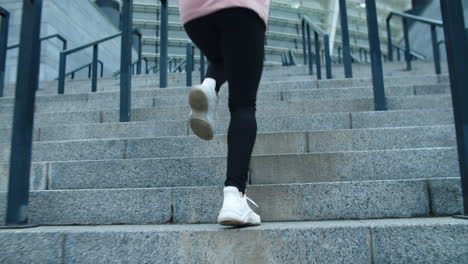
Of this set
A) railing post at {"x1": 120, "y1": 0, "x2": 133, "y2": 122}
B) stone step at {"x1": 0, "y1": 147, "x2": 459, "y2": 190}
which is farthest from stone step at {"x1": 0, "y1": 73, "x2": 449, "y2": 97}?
stone step at {"x1": 0, "y1": 147, "x2": 459, "y2": 190}

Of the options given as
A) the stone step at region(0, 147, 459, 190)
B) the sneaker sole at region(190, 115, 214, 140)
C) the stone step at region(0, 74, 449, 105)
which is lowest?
the stone step at region(0, 147, 459, 190)

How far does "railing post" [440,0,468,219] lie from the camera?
1581 mm

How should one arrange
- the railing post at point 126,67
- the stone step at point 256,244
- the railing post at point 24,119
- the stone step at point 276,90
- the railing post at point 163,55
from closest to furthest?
1. the stone step at point 256,244
2. the railing post at point 24,119
3. the railing post at point 126,67
4. the stone step at point 276,90
5. the railing post at point 163,55

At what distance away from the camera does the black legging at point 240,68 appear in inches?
59.0

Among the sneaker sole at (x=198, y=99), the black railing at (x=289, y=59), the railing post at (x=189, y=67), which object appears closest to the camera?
the sneaker sole at (x=198, y=99)

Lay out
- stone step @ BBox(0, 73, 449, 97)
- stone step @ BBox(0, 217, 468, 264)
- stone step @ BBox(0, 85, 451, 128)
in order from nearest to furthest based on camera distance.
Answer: stone step @ BBox(0, 217, 468, 264), stone step @ BBox(0, 85, 451, 128), stone step @ BBox(0, 73, 449, 97)

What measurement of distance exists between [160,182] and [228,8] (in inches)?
41.7

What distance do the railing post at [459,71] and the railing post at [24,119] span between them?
179 cm

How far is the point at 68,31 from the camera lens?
9461mm

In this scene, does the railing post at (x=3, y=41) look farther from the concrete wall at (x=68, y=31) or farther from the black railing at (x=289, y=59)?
the black railing at (x=289, y=59)

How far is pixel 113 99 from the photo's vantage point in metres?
3.85

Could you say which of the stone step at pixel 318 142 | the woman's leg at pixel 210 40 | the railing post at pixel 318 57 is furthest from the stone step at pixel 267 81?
the woman's leg at pixel 210 40

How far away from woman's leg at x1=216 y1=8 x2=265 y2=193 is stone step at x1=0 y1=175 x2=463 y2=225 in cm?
37

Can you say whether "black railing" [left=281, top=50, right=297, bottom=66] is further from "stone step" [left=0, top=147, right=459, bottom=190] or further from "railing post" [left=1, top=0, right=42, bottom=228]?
"railing post" [left=1, top=0, right=42, bottom=228]
